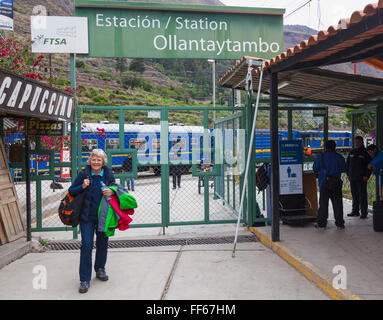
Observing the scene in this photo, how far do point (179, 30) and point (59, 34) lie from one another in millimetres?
2134

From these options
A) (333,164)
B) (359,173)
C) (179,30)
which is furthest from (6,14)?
(359,173)

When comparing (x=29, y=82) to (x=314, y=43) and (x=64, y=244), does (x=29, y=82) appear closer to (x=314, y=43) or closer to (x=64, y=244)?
(x=64, y=244)

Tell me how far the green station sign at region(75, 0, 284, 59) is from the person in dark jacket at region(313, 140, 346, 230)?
2.28 m

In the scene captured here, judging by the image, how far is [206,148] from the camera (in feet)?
22.1

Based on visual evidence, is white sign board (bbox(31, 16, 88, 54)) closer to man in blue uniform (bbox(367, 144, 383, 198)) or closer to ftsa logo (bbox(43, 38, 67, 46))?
ftsa logo (bbox(43, 38, 67, 46))

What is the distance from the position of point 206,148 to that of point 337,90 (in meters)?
3.04

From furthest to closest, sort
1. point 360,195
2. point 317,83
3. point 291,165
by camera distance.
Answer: point 360,195 → point 317,83 → point 291,165

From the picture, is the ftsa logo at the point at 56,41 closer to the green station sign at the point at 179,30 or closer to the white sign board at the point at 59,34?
the white sign board at the point at 59,34

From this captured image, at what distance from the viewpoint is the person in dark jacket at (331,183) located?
245 inches

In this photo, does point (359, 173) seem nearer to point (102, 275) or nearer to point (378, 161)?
point (378, 161)

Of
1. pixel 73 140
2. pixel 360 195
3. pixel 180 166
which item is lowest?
pixel 360 195

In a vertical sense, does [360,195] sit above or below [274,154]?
below

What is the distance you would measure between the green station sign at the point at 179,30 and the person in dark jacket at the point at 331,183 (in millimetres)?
2281

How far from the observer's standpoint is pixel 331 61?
479 cm
